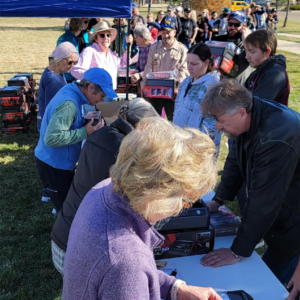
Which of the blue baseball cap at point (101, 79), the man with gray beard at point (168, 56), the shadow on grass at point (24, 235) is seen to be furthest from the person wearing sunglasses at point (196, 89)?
the man with gray beard at point (168, 56)

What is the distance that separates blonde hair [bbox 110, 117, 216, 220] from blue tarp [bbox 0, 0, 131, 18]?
299 centimetres

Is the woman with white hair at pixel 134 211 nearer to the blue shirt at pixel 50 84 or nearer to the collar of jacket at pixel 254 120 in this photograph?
the collar of jacket at pixel 254 120

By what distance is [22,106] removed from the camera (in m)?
6.03

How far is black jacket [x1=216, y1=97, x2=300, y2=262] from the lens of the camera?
1.64 meters

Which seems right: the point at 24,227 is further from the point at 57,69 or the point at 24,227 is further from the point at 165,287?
the point at 165,287

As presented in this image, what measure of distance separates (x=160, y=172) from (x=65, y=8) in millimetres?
3190

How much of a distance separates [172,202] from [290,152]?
84cm

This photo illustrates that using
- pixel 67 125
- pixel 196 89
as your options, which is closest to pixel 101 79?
pixel 67 125

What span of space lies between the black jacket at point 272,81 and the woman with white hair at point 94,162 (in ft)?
4.63

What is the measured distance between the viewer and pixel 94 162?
5.72 ft

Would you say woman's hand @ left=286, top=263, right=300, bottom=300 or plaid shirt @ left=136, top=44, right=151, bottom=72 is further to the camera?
plaid shirt @ left=136, top=44, right=151, bottom=72

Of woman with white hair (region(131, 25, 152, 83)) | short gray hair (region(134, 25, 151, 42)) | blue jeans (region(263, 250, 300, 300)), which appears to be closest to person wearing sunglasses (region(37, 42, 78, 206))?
woman with white hair (region(131, 25, 152, 83))

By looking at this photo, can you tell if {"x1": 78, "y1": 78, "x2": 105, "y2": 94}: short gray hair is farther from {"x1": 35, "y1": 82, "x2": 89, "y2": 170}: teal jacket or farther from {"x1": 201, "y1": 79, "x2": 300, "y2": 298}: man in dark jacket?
{"x1": 201, "y1": 79, "x2": 300, "y2": 298}: man in dark jacket

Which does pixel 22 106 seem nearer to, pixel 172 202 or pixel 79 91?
pixel 79 91
